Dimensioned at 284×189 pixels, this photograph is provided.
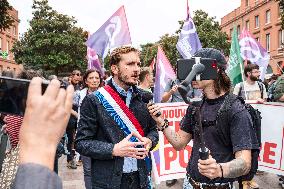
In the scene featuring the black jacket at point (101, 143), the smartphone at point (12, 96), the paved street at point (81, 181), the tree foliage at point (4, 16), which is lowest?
the paved street at point (81, 181)

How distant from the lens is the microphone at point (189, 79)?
1522 millimetres

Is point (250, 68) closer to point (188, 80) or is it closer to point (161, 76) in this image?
point (161, 76)

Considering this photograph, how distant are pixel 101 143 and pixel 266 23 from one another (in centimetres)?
4584

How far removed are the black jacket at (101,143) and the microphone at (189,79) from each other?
130 cm

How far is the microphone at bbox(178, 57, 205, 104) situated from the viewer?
152 cm

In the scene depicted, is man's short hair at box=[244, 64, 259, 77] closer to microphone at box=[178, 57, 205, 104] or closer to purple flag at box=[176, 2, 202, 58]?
Answer: purple flag at box=[176, 2, 202, 58]

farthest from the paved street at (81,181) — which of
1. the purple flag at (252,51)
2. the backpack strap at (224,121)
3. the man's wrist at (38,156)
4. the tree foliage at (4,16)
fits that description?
the tree foliage at (4,16)

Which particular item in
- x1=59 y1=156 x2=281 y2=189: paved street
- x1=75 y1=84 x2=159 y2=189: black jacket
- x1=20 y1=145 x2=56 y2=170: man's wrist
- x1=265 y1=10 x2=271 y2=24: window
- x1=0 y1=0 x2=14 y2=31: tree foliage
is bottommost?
x1=59 y1=156 x2=281 y2=189: paved street

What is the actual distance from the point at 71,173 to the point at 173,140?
4.80 m


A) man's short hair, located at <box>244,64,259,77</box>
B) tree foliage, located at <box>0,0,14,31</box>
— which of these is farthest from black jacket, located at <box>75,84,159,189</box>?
tree foliage, located at <box>0,0,14,31</box>

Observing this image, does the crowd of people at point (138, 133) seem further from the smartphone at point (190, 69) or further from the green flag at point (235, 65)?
the green flag at point (235, 65)

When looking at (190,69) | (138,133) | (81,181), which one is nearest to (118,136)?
(138,133)

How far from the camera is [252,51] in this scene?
10.9 metres

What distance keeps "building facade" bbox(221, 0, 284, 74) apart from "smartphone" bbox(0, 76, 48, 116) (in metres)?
39.9
